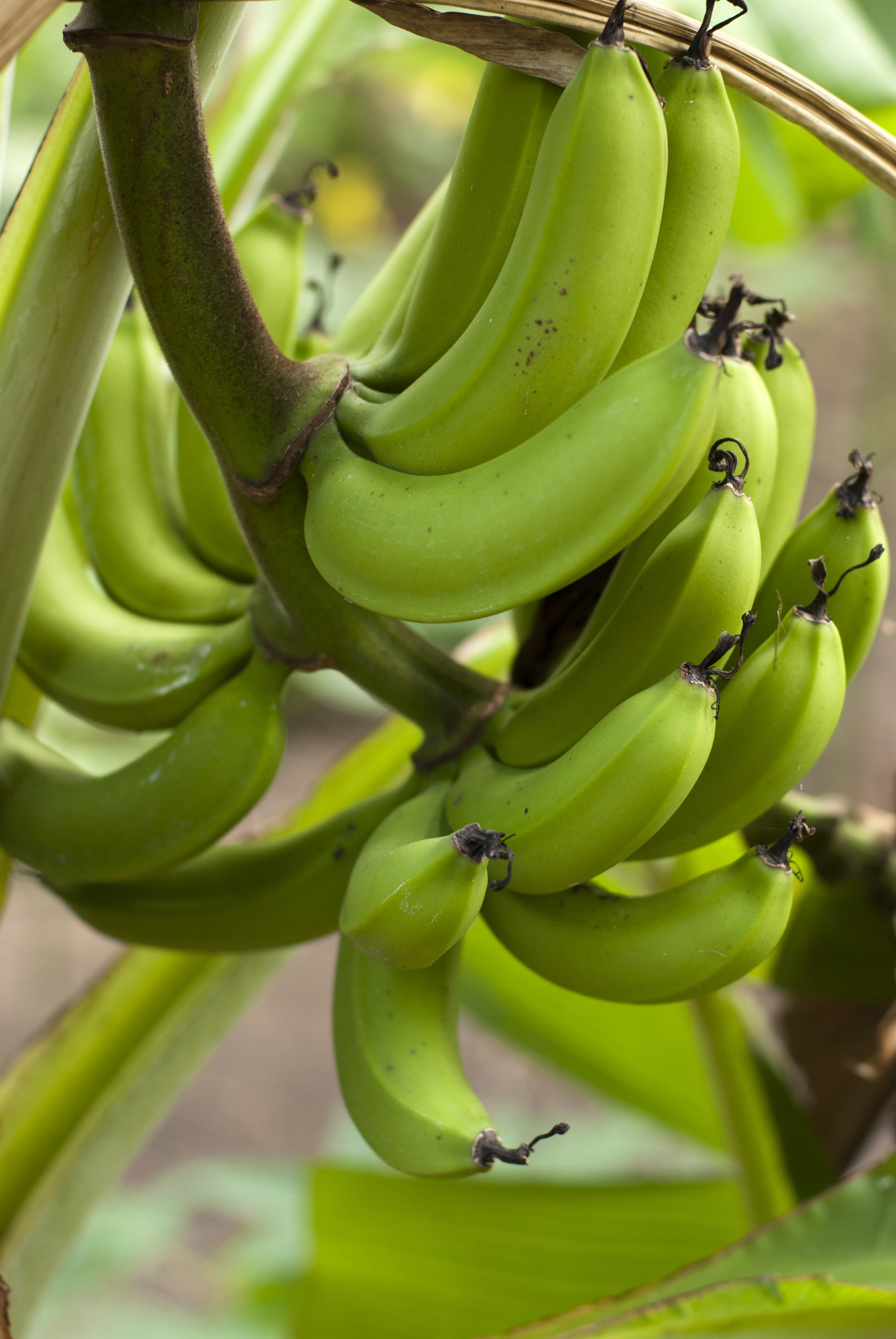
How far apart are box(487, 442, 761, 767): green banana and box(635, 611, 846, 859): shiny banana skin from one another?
0.02m

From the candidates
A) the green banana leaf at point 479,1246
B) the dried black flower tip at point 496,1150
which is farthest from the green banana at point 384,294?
the green banana leaf at point 479,1246

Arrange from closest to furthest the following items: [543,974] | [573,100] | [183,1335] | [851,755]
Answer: [573,100] < [543,974] < [183,1335] < [851,755]

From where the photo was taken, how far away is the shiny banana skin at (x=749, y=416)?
394 millimetres

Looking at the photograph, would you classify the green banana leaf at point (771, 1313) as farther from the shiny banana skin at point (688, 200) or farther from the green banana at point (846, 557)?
the shiny banana skin at point (688, 200)

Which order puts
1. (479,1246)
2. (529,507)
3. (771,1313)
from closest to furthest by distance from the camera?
(529,507) → (771,1313) → (479,1246)

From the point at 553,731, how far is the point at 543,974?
0.10 meters

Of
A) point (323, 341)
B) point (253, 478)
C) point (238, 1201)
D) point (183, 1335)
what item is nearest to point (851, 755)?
point (238, 1201)

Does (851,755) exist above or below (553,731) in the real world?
below

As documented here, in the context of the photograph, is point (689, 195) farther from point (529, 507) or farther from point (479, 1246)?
point (479, 1246)

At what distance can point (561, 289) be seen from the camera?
31 cm

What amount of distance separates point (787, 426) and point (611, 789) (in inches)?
8.6

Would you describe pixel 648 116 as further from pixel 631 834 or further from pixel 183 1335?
pixel 183 1335

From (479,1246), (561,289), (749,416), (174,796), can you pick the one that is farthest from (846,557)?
(479,1246)

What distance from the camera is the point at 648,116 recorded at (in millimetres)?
300
